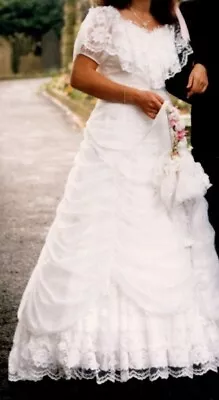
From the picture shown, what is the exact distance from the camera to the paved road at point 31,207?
11.4 feet

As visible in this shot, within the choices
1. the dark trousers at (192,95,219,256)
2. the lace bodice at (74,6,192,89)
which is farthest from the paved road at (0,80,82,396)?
the lace bodice at (74,6,192,89)

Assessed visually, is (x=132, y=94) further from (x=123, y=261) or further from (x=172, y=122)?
(x=123, y=261)

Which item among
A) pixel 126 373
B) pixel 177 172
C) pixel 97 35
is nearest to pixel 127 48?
pixel 97 35

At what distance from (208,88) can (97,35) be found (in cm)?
57

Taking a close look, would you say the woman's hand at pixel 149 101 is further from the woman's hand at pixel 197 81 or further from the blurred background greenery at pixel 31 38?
the blurred background greenery at pixel 31 38

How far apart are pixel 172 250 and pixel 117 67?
83 cm

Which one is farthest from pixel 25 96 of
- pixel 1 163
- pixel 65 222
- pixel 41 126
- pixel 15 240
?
pixel 65 222

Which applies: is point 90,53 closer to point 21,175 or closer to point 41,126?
point 21,175

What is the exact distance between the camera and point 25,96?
699 inches

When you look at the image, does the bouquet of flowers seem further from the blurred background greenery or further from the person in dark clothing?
the blurred background greenery

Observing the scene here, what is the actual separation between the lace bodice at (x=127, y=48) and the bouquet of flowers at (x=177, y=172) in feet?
0.53

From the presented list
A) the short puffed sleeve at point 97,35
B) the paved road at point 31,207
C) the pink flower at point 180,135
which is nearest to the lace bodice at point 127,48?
the short puffed sleeve at point 97,35

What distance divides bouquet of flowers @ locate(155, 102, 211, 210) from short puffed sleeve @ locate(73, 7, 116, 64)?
0.35m

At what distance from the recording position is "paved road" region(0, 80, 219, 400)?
349cm
